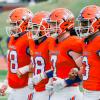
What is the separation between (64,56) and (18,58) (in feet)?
3.53

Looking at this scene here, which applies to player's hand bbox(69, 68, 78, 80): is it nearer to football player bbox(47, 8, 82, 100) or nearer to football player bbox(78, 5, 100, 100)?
football player bbox(47, 8, 82, 100)

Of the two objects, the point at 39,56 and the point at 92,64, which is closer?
the point at 92,64

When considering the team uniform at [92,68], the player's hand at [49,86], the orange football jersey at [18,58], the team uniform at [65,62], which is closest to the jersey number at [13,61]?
the orange football jersey at [18,58]

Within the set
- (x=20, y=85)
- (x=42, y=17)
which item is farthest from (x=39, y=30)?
(x=20, y=85)

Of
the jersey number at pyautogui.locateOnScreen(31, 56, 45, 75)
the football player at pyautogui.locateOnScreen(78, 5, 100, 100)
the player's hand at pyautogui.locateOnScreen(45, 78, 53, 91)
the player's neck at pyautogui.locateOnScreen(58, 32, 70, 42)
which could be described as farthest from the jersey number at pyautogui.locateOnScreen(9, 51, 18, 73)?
the football player at pyautogui.locateOnScreen(78, 5, 100, 100)

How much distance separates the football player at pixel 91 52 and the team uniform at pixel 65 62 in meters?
0.17

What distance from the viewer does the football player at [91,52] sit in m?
7.90

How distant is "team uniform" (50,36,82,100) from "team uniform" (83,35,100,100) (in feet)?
0.93

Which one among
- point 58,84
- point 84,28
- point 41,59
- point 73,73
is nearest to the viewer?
point 84,28

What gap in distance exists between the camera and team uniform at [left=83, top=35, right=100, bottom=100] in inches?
311

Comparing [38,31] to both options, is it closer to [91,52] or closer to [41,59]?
[41,59]

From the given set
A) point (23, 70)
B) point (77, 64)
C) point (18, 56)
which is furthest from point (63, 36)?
point (18, 56)

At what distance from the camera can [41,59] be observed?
878 cm

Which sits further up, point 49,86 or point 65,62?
point 65,62
